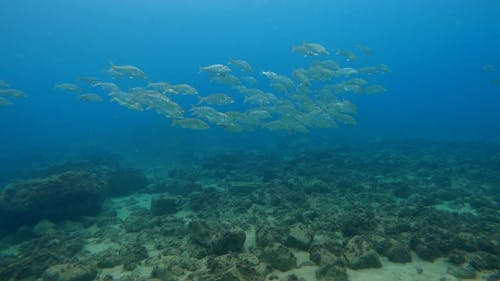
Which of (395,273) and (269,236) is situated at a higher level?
(269,236)

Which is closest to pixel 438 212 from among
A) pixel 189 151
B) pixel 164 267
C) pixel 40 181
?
pixel 164 267

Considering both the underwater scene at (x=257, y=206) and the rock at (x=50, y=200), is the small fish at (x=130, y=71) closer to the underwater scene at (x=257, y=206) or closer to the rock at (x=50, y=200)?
the underwater scene at (x=257, y=206)

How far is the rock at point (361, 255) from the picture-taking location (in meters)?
5.91

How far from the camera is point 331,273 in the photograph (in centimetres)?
557

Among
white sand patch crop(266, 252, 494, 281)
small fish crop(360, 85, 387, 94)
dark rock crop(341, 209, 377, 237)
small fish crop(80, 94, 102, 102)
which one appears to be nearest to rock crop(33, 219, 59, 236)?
white sand patch crop(266, 252, 494, 281)

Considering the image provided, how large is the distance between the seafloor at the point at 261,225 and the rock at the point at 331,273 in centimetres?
2

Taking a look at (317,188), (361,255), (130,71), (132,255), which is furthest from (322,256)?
(130,71)

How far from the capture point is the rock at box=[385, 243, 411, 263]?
6.18 meters

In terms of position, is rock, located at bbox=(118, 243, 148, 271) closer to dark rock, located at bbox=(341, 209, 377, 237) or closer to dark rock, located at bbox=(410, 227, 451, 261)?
dark rock, located at bbox=(341, 209, 377, 237)

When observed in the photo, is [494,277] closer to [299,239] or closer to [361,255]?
[361,255]

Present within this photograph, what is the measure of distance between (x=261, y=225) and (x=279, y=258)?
225 cm

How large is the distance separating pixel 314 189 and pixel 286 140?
16827 millimetres

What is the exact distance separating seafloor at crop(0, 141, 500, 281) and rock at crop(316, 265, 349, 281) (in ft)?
0.05

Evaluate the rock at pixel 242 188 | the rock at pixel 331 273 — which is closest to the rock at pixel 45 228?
the rock at pixel 242 188
